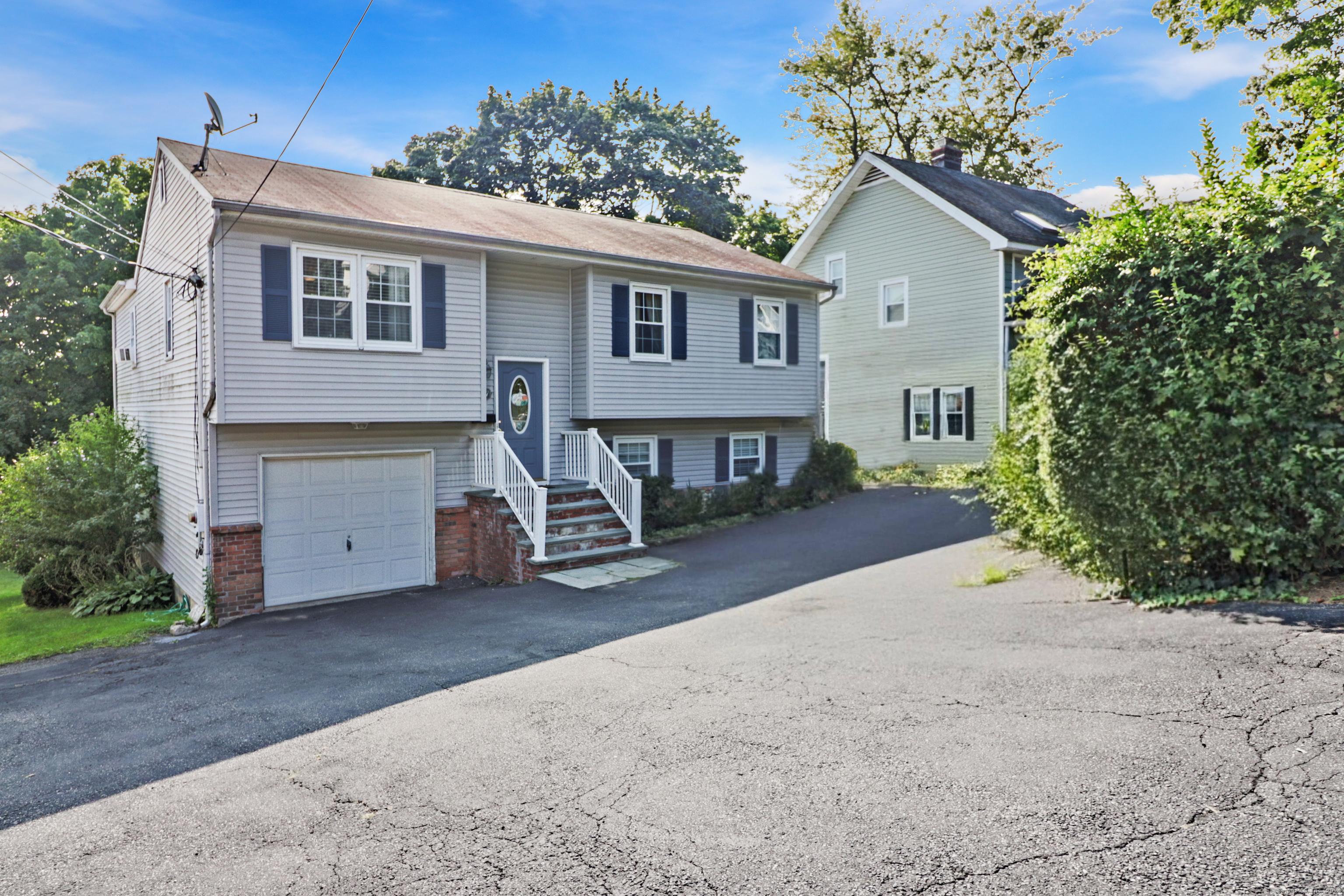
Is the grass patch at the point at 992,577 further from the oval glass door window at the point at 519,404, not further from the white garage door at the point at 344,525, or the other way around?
the white garage door at the point at 344,525

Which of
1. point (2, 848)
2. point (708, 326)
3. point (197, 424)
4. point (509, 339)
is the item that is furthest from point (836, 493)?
point (2, 848)

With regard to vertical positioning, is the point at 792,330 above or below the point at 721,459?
above

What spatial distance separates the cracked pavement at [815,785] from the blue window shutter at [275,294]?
6961 mm

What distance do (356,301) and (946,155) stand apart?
67.1 feet

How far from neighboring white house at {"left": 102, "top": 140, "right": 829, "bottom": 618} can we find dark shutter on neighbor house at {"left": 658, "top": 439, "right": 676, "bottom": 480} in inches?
1.4

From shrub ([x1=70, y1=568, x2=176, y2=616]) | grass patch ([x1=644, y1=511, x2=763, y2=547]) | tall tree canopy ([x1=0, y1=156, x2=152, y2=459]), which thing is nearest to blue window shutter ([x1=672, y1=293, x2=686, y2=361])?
grass patch ([x1=644, y1=511, x2=763, y2=547])

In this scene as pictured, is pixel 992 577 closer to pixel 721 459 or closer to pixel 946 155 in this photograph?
pixel 721 459

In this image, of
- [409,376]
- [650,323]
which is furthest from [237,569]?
[650,323]

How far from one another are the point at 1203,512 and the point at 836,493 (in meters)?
11.5

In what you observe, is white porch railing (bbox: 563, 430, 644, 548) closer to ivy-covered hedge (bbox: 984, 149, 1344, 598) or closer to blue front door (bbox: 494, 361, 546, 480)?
blue front door (bbox: 494, 361, 546, 480)

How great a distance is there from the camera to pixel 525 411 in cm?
1488

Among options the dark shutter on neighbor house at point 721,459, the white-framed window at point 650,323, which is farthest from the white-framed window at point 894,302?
the white-framed window at point 650,323

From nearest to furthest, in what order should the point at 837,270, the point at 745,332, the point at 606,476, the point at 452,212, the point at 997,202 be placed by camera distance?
1. the point at 606,476
2. the point at 452,212
3. the point at 745,332
4. the point at 997,202
5. the point at 837,270

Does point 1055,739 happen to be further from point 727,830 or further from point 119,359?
point 119,359
